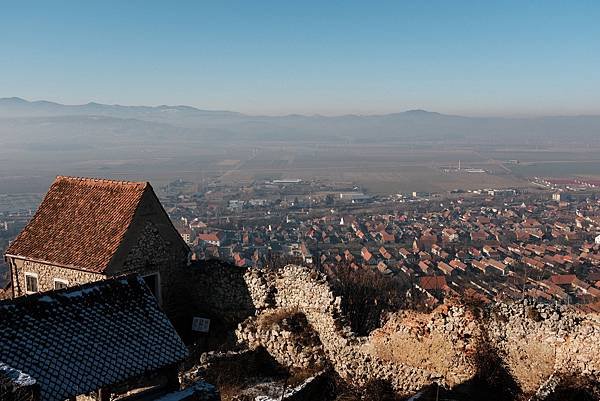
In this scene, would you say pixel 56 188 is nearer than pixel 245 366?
No

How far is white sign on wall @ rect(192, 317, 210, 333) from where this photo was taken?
1755 cm

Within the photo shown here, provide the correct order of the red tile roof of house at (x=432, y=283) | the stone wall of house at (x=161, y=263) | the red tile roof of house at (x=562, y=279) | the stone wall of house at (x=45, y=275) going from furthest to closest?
the red tile roof of house at (x=562, y=279), the red tile roof of house at (x=432, y=283), the stone wall of house at (x=161, y=263), the stone wall of house at (x=45, y=275)

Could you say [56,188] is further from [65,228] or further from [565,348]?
[565,348]

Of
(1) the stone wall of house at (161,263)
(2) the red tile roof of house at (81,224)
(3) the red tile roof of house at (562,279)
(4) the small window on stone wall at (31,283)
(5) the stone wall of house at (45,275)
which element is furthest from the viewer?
(3) the red tile roof of house at (562,279)

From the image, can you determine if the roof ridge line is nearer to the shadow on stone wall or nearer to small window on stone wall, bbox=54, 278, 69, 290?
the shadow on stone wall

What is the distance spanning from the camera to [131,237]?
16.8 m

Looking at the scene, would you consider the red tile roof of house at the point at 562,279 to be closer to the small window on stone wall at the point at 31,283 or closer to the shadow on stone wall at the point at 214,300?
A: the shadow on stone wall at the point at 214,300

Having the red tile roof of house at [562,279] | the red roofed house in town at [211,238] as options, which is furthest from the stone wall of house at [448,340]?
the red roofed house in town at [211,238]

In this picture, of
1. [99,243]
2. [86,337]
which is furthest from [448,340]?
[99,243]

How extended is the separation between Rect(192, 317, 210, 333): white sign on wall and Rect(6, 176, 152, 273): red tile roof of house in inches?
134

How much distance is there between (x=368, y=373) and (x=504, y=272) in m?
29.6

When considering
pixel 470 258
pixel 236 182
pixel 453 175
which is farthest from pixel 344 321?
pixel 453 175

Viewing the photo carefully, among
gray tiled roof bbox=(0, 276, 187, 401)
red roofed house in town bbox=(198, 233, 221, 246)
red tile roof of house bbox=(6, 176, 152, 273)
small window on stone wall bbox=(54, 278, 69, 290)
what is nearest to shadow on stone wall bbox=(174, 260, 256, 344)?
red tile roof of house bbox=(6, 176, 152, 273)

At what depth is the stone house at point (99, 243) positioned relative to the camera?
54.5ft
